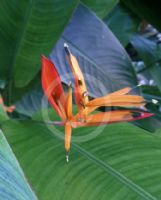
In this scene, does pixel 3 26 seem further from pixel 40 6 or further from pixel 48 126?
pixel 48 126

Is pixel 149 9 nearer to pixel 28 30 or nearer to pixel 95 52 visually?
pixel 95 52

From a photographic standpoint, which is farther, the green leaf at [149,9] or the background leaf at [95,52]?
the green leaf at [149,9]

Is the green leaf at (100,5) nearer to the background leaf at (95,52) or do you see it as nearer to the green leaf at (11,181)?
the background leaf at (95,52)

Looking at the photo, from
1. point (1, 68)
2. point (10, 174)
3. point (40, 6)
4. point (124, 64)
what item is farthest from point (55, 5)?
point (10, 174)

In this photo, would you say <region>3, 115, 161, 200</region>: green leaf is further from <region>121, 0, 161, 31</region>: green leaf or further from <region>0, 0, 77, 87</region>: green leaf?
<region>121, 0, 161, 31</region>: green leaf

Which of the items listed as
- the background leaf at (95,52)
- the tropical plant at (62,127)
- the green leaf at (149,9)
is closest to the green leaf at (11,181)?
the tropical plant at (62,127)

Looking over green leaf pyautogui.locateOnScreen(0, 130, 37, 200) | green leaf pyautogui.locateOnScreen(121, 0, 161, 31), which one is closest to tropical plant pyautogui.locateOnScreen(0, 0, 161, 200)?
green leaf pyautogui.locateOnScreen(0, 130, 37, 200)

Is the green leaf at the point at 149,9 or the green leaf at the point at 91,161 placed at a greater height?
the green leaf at the point at 149,9
